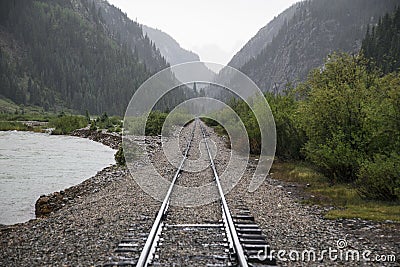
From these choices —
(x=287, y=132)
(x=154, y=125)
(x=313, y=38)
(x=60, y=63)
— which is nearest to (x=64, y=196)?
(x=287, y=132)

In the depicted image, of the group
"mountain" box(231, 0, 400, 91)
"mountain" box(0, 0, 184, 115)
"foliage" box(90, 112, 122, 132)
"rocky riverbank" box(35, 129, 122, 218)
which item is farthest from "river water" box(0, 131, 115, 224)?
"mountain" box(231, 0, 400, 91)

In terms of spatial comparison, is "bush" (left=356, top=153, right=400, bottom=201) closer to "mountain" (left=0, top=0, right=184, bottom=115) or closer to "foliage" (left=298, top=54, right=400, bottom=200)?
"foliage" (left=298, top=54, right=400, bottom=200)

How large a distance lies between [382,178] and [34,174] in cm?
1356

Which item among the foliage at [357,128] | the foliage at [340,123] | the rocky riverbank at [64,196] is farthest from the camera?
the foliage at [340,123]

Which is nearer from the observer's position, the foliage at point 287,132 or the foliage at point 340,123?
the foliage at point 340,123

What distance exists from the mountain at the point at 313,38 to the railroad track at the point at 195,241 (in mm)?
128838

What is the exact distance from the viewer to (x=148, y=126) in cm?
3091

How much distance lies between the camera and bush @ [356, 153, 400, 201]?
8375 millimetres

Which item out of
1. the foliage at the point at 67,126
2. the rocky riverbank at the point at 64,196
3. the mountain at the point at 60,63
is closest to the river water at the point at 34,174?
the rocky riverbank at the point at 64,196

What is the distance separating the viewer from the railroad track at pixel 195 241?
192 inches

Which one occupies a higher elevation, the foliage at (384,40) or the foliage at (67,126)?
the foliage at (384,40)

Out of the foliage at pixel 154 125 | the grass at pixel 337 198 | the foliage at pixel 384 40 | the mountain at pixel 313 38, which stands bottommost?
the grass at pixel 337 198

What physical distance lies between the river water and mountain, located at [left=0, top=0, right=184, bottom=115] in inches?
3191

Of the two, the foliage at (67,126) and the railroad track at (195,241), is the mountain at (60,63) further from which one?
the railroad track at (195,241)
